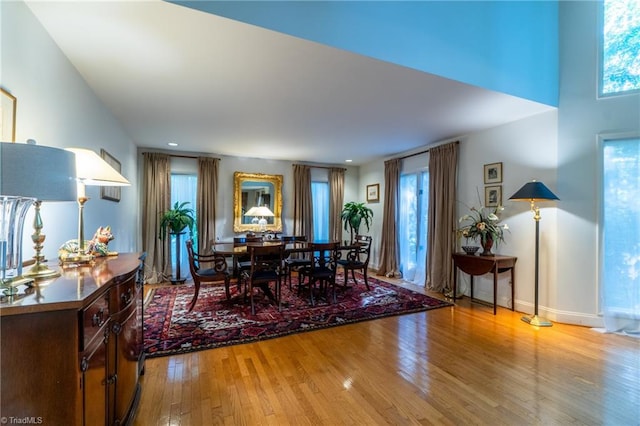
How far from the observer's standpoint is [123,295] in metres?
1.45

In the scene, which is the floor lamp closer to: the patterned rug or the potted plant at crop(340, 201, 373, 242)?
the patterned rug

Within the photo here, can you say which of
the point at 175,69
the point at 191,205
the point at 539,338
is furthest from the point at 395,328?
the point at 191,205

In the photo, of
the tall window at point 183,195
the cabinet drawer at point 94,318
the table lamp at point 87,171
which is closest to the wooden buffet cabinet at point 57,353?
the cabinet drawer at point 94,318

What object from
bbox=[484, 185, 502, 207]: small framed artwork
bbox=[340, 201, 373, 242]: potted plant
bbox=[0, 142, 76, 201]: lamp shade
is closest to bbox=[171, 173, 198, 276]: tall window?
bbox=[340, 201, 373, 242]: potted plant

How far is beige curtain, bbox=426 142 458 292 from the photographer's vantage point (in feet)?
14.3

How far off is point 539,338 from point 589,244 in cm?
121

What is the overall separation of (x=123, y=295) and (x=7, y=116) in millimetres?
1079

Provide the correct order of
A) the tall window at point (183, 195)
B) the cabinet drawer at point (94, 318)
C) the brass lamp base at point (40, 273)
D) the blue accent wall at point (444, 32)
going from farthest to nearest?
the tall window at point (183, 195) → the blue accent wall at point (444, 32) → the brass lamp base at point (40, 273) → the cabinet drawer at point (94, 318)

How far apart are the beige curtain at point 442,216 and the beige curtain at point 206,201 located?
4.00 metres

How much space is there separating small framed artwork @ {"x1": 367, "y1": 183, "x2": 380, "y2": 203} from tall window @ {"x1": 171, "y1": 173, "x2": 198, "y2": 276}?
3.70 metres

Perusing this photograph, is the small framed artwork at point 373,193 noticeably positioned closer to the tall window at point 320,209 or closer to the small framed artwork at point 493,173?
the tall window at point 320,209

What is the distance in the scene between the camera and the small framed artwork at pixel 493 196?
3807 millimetres

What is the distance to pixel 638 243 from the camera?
2855mm

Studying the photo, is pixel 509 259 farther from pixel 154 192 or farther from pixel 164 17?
pixel 154 192
